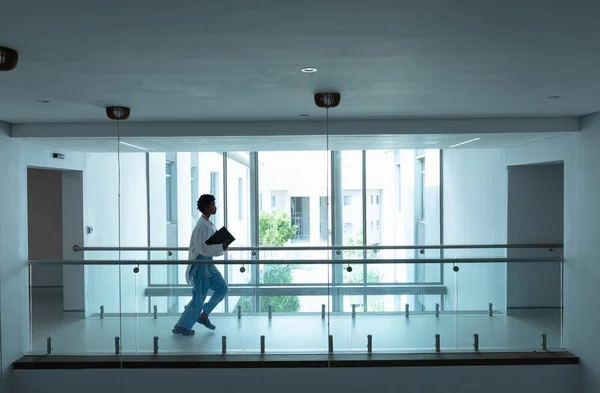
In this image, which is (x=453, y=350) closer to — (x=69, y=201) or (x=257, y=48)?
(x=257, y=48)

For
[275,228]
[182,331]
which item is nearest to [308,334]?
[182,331]

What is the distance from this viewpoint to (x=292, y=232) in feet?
34.6

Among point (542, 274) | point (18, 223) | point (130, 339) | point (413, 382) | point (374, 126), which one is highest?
point (374, 126)

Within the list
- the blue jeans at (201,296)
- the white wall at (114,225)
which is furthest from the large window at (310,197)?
the blue jeans at (201,296)

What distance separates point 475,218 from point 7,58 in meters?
6.51

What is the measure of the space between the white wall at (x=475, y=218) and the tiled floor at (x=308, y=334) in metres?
0.28

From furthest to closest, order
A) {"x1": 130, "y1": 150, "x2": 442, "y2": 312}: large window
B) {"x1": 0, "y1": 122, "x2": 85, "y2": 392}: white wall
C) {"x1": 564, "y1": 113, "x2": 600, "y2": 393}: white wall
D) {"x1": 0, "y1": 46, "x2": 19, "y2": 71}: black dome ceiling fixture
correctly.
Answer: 1. {"x1": 130, "y1": 150, "x2": 442, "y2": 312}: large window
2. {"x1": 0, "y1": 122, "x2": 85, "y2": 392}: white wall
3. {"x1": 564, "y1": 113, "x2": 600, "y2": 393}: white wall
4. {"x1": 0, "y1": 46, "x2": 19, "y2": 71}: black dome ceiling fixture

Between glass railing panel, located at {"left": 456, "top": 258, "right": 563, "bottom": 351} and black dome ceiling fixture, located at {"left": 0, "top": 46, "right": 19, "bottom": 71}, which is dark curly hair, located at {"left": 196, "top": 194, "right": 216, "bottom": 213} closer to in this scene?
glass railing panel, located at {"left": 456, "top": 258, "right": 563, "bottom": 351}

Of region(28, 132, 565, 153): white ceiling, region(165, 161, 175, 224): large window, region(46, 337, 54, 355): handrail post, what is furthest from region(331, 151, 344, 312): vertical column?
region(46, 337, 54, 355): handrail post

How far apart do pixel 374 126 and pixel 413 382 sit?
90.5 inches

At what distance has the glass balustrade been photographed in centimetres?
484

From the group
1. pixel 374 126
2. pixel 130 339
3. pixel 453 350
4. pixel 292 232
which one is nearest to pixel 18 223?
pixel 130 339

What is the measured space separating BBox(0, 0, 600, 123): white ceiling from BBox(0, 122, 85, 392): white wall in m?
0.80

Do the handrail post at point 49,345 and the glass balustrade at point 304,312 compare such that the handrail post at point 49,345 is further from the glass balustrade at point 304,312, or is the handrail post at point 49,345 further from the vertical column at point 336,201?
the vertical column at point 336,201
